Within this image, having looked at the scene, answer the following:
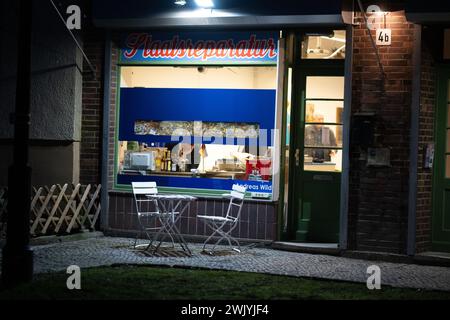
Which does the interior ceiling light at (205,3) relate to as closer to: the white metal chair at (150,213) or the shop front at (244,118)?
the shop front at (244,118)

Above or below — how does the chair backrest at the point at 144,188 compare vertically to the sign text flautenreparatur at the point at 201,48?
below

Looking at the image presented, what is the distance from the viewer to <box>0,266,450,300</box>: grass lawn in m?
8.07

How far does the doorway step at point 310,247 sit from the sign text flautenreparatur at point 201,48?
8.52ft

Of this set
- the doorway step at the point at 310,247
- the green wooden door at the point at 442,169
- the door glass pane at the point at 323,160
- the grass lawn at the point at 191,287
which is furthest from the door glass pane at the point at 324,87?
the grass lawn at the point at 191,287

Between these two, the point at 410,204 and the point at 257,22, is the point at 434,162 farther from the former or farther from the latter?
the point at 257,22

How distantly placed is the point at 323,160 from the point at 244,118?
1298 mm

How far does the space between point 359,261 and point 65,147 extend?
4.83 metres

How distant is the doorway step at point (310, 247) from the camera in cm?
1140

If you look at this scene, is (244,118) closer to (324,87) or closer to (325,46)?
(324,87)

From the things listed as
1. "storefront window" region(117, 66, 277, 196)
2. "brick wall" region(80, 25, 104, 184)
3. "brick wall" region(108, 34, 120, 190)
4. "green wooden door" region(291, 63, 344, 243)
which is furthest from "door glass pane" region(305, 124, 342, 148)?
"brick wall" region(80, 25, 104, 184)

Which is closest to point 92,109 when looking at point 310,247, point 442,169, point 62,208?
point 62,208

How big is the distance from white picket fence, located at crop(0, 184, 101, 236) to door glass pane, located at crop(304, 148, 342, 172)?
3.23m

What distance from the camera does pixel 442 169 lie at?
1125 centimetres
